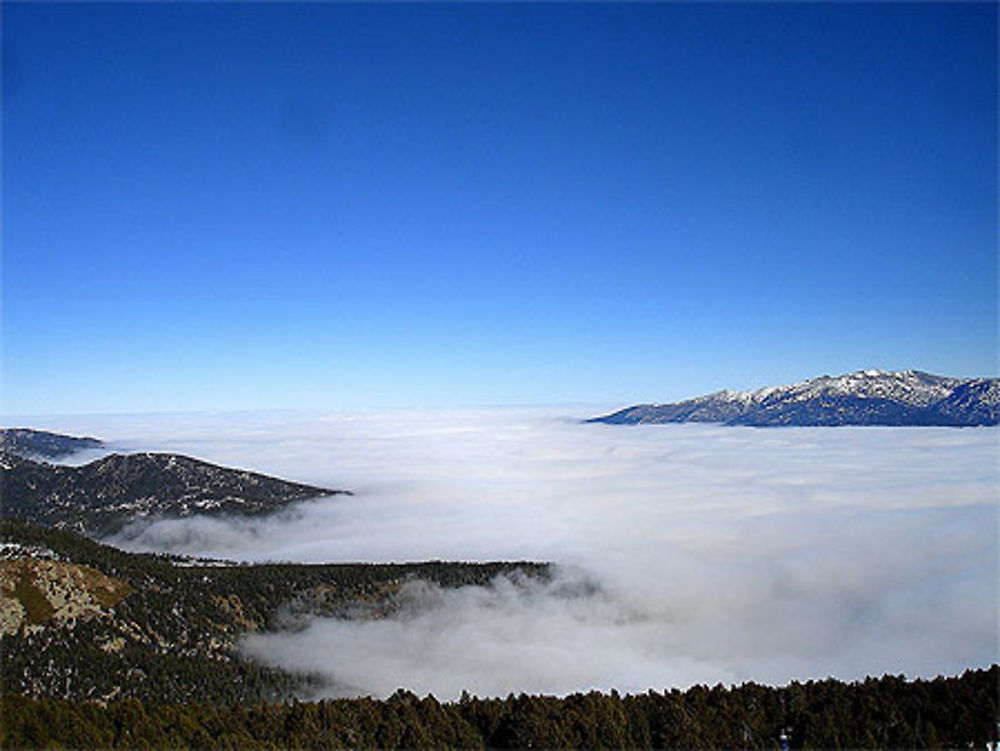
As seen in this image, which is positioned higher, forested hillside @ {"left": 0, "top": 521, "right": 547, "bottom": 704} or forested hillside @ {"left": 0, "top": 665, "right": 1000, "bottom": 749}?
forested hillside @ {"left": 0, "top": 665, "right": 1000, "bottom": 749}

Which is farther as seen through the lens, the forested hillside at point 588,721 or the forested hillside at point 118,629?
the forested hillside at point 118,629

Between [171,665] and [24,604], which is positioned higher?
[24,604]

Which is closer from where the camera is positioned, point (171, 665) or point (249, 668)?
point (171, 665)

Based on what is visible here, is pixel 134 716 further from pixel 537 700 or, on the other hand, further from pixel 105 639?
pixel 105 639

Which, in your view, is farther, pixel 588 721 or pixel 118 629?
pixel 118 629

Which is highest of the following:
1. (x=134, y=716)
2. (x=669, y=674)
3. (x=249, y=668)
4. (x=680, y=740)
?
(x=134, y=716)

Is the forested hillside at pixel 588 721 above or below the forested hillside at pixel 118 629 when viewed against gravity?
above

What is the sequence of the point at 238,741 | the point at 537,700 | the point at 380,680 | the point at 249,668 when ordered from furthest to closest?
the point at 380,680 → the point at 249,668 → the point at 537,700 → the point at 238,741

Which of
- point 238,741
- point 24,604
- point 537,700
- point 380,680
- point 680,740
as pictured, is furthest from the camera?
point 380,680

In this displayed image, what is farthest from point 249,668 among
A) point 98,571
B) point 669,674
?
point 669,674

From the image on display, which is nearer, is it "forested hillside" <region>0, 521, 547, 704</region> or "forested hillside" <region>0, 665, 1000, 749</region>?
"forested hillside" <region>0, 665, 1000, 749</region>

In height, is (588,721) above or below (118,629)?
above
